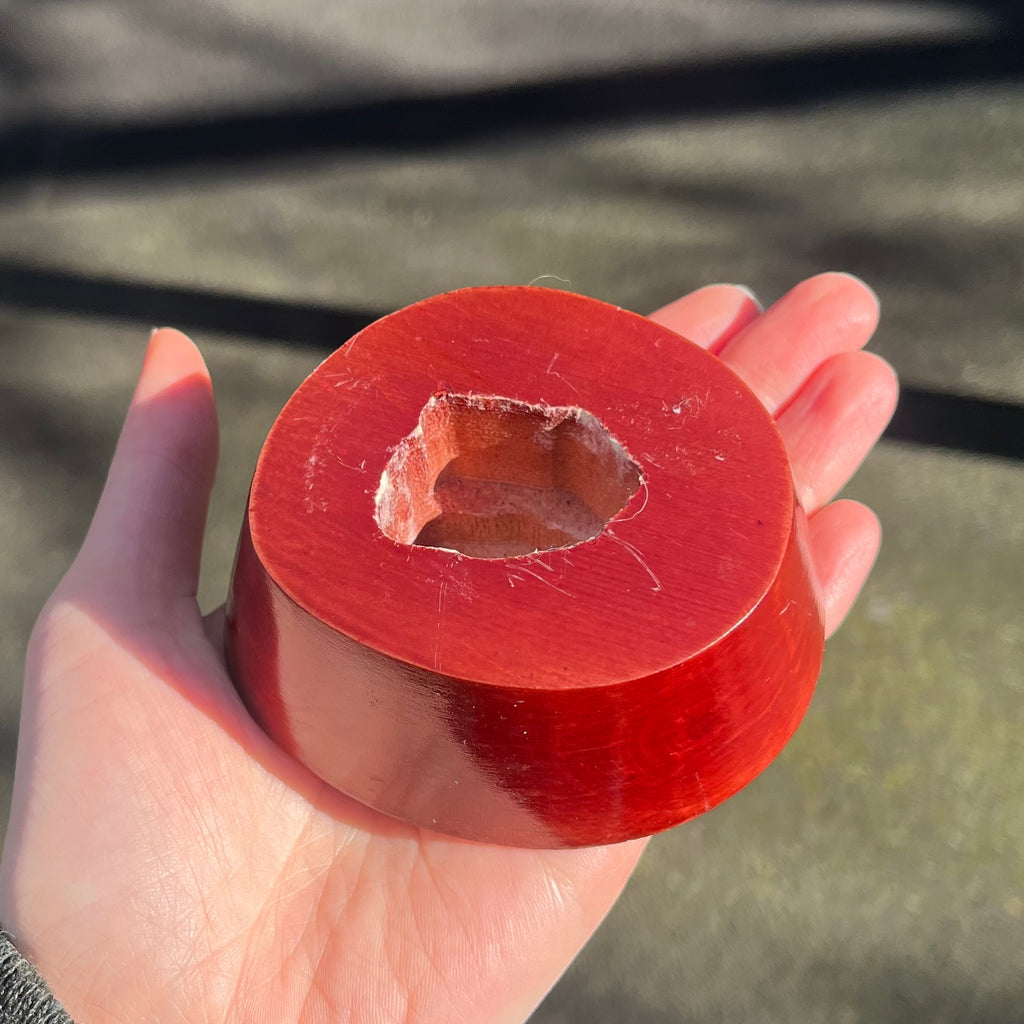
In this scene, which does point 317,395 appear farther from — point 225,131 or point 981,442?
point 225,131

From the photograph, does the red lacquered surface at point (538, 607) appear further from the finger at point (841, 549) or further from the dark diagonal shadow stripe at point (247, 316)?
the dark diagonal shadow stripe at point (247, 316)

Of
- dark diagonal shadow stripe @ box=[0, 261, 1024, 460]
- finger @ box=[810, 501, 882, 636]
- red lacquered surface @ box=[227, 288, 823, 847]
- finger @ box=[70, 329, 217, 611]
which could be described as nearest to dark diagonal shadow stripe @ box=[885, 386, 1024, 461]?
dark diagonal shadow stripe @ box=[0, 261, 1024, 460]

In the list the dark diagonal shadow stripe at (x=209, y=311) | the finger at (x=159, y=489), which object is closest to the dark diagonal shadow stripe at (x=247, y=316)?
the dark diagonal shadow stripe at (x=209, y=311)

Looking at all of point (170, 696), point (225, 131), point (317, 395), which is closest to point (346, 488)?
point (317, 395)

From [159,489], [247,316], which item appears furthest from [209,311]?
[159,489]

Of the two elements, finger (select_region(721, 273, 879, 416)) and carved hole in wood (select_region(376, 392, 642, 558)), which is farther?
finger (select_region(721, 273, 879, 416))

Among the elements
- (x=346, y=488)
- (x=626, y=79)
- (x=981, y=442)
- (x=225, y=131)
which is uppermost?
(x=346, y=488)

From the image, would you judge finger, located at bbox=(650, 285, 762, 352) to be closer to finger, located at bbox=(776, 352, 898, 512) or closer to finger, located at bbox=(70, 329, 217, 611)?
finger, located at bbox=(776, 352, 898, 512)
